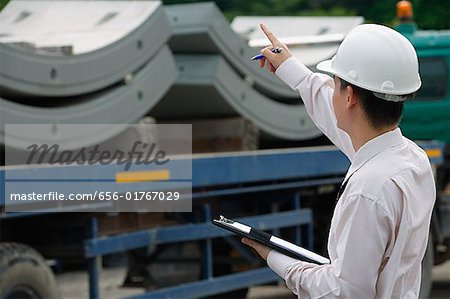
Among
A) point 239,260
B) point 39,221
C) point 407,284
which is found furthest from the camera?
point 239,260

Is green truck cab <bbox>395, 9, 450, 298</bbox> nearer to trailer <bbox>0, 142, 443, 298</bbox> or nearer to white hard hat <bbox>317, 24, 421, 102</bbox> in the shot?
trailer <bbox>0, 142, 443, 298</bbox>

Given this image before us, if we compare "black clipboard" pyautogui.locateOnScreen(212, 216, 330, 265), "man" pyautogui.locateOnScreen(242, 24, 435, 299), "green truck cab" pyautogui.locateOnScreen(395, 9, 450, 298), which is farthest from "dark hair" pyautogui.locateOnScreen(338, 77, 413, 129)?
"green truck cab" pyautogui.locateOnScreen(395, 9, 450, 298)

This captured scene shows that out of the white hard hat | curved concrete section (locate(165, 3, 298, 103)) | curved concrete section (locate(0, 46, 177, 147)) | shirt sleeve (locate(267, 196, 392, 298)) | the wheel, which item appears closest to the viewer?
shirt sleeve (locate(267, 196, 392, 298))

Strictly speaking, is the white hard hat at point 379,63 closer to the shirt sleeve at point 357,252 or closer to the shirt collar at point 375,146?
the shirt collar at point 375,146

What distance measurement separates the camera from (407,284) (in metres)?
3.15

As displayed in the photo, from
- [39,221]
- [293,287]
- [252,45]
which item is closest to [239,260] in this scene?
[252,45]

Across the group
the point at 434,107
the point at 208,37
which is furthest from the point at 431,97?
the point at 208,37

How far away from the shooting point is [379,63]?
124 inches

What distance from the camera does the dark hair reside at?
311 cm

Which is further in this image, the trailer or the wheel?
the wheel

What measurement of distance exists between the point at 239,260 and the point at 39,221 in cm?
248

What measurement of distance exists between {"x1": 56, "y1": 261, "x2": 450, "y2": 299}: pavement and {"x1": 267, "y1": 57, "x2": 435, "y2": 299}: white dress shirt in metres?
5.24

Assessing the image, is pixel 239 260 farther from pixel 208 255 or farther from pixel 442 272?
pixel 442 272

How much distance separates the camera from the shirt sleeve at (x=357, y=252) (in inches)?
118
